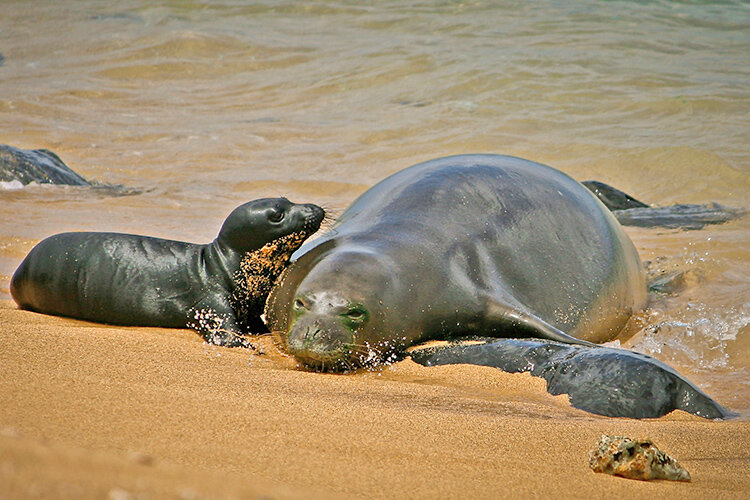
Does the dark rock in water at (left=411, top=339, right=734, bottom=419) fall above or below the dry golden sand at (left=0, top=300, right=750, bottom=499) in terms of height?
below

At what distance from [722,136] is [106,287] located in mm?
9306

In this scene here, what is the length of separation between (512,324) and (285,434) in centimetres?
198

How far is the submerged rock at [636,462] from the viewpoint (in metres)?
2.29

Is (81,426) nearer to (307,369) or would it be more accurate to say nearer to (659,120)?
(307,369)

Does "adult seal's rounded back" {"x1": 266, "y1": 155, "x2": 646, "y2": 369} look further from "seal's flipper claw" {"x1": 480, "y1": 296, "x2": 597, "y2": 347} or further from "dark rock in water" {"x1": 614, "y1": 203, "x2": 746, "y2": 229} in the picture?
"dark rock in water" {"x1": 614, "y1": 203, "x2": 746, "y2": 229}

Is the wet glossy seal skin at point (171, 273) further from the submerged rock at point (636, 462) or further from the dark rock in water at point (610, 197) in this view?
the dark rock in water at point (610, 197)

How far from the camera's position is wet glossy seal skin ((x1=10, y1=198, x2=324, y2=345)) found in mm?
4480

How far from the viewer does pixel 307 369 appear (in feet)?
12.2

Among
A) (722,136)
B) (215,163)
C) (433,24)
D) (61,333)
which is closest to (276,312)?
(61,333)

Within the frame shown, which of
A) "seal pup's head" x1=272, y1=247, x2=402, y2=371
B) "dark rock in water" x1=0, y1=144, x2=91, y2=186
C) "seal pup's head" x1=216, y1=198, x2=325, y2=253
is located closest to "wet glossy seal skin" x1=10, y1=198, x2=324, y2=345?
"seal pup's head" x1=216, y1=198, x2=325, y2=253

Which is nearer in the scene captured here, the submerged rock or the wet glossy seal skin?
the submerged rock

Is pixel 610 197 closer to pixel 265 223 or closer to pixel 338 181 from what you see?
pixel 338 181

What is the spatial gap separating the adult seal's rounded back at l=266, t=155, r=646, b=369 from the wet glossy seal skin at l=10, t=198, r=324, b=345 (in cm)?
17

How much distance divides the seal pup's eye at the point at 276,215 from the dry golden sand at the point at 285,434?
1092 millimetres
